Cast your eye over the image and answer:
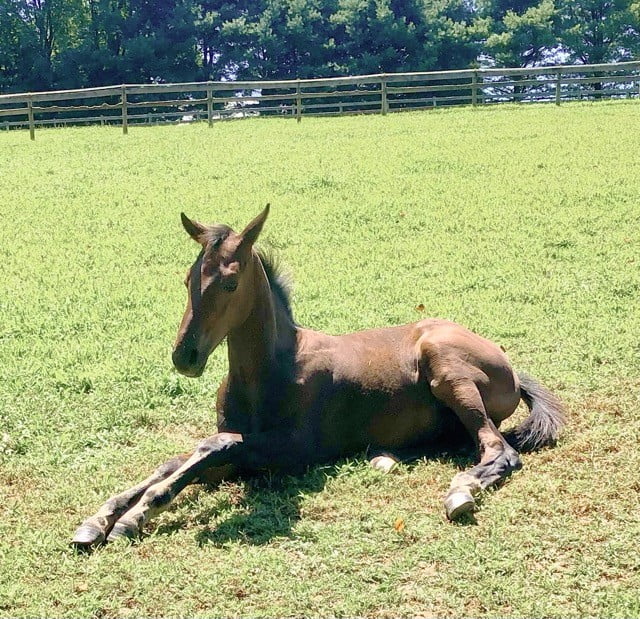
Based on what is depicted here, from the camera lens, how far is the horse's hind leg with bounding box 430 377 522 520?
4.80 meters

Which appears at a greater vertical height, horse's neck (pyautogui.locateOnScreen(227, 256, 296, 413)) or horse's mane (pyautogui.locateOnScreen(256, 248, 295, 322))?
horse's mane (pyautogui.locateOnScreen(256, 248, 295, 322))

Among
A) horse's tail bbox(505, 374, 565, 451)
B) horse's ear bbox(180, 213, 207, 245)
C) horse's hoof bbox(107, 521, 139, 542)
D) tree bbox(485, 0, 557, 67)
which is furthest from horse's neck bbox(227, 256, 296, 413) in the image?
tree bbox(485, 0, 557, 67)

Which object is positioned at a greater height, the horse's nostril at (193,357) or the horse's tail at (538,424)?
the horse's nostril at (193,357)

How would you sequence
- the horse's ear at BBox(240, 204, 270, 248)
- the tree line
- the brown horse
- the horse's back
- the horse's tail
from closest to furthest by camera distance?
the brown horse
the horse's ear at BBox(240, 204, 270, 248)
the horse's back
the horse's tail
the tree line

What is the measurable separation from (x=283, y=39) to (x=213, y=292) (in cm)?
4684

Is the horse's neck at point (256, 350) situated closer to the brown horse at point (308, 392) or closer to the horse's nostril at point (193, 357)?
the brown horse at point (308, 392)

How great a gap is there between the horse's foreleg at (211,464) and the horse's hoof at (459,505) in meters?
0.99

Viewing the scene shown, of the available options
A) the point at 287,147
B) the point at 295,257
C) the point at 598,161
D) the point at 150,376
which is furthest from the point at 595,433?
the point at 287,147

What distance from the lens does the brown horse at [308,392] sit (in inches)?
186

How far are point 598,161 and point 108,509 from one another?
1392cm

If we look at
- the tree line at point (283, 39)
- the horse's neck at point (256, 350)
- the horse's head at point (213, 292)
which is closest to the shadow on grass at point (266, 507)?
the horse's neck at point (256, 350)

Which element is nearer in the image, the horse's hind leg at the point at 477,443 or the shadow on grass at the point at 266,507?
the shadow on grass at the point at 266,507

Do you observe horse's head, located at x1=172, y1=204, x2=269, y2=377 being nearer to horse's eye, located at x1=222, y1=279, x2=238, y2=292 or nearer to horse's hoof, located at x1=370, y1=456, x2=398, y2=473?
horse's eye, located at x1=222, y1=279, x2=238, y2=292

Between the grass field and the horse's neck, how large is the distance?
43 centimetres
